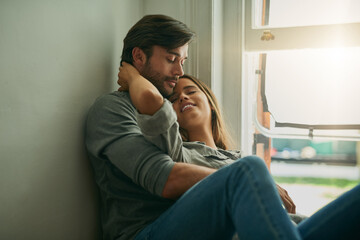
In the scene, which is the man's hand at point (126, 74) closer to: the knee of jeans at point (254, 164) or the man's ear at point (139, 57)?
the man's ear at point (139, 57)

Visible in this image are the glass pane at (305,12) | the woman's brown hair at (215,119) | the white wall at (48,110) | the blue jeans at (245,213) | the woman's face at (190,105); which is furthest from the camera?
the glass pane at (305,12)

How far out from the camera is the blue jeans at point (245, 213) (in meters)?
0.77

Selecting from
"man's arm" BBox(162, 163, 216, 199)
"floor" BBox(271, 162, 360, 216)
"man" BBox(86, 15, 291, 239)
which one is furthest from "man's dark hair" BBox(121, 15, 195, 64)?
"floor" BBox(271, 162, 360, 216)

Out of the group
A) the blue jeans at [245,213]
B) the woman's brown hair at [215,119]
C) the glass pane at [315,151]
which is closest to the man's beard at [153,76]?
the woman's brown hair at [215,119]

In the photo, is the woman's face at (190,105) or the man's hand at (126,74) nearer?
the man's hand at (126,74)

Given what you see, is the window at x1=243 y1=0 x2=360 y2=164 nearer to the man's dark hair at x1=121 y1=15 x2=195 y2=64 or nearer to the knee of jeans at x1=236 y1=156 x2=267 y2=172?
the man's dark hair at x1=121 y1=15 x2=195 y2=64

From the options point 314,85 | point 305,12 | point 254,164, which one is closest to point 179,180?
point 254,164

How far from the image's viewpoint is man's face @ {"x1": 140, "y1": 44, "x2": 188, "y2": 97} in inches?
55.2

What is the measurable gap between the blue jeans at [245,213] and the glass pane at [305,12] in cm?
124

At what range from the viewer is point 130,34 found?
4.72 feet

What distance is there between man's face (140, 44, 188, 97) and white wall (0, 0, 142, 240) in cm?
20

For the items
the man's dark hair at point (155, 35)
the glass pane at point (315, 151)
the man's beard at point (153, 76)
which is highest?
the man's dark hair at point (155, 35)

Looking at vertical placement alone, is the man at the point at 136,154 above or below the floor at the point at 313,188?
above

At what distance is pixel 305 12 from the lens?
1.86 meters
